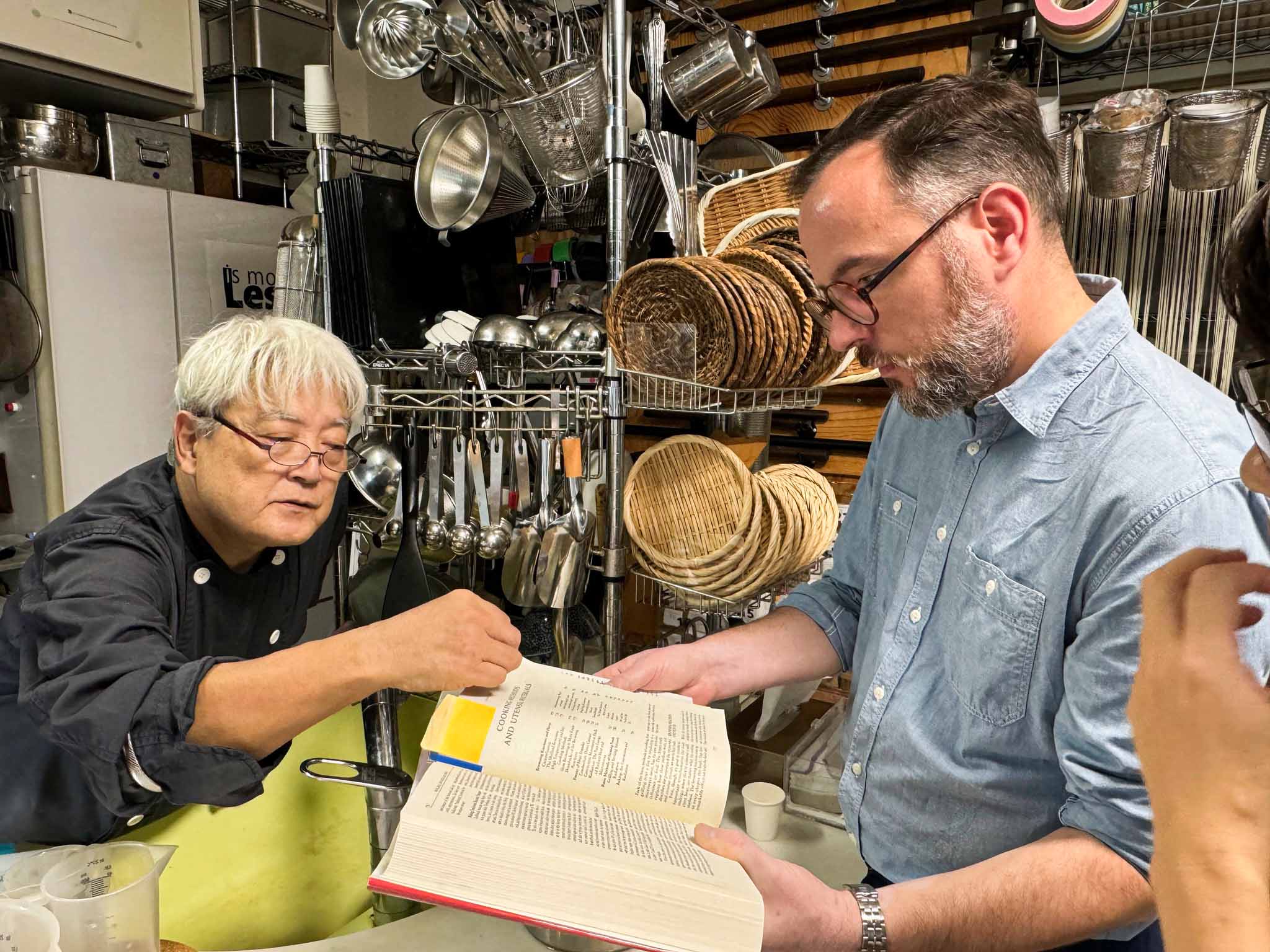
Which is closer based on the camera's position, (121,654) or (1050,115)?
(121,654)

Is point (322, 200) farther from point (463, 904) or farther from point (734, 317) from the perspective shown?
point (463, 904)

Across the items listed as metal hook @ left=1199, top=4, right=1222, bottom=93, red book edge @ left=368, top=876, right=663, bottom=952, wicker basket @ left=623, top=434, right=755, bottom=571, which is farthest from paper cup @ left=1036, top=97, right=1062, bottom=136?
red book edge @ left=368, top=876, right=663, bottom=952

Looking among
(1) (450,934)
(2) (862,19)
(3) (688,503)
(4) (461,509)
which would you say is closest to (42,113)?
(4) (461,509)

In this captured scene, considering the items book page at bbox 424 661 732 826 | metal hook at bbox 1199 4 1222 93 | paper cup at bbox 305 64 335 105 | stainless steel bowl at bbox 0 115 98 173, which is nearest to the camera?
book page at bbox 424 661 732 826

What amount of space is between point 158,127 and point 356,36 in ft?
2.88

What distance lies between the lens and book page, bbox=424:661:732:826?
807mm

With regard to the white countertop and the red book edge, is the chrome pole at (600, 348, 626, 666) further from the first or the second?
the red book edge

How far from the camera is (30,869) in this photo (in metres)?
0.83

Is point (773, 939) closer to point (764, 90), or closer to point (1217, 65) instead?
point (764, 90)

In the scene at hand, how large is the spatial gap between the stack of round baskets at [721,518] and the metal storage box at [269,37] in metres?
2.18

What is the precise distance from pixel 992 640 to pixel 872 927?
297mm

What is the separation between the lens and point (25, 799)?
3.46 ft

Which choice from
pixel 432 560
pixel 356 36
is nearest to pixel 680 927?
pixel 432 560

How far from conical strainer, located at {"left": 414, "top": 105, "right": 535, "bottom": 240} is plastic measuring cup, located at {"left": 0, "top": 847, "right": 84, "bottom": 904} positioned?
1.32 metres
